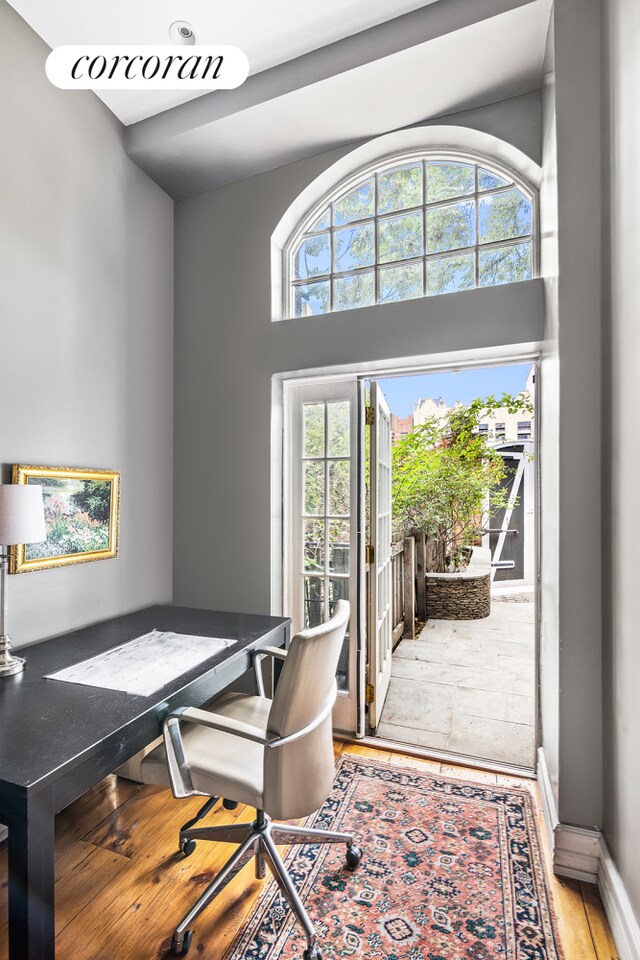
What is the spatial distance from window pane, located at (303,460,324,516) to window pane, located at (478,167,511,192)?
1.61 m

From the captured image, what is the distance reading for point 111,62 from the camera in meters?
1.92

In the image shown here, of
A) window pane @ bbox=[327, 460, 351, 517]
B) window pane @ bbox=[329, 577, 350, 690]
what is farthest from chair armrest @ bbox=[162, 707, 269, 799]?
window pane @ bbox=[327, 460, 351, 517]

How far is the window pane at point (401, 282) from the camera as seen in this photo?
8.17 ft

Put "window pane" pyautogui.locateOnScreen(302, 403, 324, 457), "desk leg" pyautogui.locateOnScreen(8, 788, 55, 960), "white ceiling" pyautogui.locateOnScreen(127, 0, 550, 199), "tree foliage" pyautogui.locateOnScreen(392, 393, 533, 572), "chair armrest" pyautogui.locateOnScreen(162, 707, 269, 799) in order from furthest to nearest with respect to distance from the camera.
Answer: "tree foliage" pyautogui.locateOnScreen(392, 393, 533, 572) → "window pane" pyautogui.locateOnScreen(302, 403, 324, 457) → "white ceiling" pyautogui.locateOnScreen(127, 0, 550, 199) → "chair armrest" pyautogui.locateOnScreen(162, 707, 269, 799) → "desk leg" pyautogui.locateOnScreen(8, 788, 55, 960)

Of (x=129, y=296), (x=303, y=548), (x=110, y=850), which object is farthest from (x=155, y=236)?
(x=110, y=850)

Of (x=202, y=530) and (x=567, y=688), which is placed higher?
(x=202, y=530)

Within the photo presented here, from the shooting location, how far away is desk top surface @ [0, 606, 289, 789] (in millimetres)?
1122

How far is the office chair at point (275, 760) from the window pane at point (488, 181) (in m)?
2.17

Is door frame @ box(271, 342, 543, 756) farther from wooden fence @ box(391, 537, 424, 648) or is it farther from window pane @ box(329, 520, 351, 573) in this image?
wooden fence @ box(391, 537, 424, 648)

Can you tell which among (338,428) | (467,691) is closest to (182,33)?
(338,428)

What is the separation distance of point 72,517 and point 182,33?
85.7 inches

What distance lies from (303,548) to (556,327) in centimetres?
167

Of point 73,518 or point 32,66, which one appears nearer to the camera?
point 32,66

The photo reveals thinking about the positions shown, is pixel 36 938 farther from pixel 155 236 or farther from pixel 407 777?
pixel 155 236
